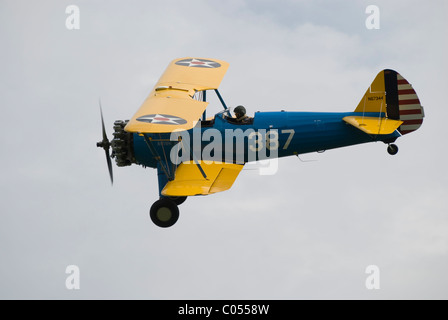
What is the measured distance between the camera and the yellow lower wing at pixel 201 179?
2017cm

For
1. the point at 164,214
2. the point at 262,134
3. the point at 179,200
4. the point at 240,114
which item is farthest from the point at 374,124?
the point at 164,214

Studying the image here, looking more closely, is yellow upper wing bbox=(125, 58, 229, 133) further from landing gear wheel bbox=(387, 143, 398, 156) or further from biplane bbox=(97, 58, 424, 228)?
landing gear wheel bbox=(387, 143, 398, 156)

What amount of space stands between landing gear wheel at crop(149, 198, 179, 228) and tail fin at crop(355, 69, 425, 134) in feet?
16.0

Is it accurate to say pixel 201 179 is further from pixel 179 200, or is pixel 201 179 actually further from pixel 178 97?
pixel 178 97

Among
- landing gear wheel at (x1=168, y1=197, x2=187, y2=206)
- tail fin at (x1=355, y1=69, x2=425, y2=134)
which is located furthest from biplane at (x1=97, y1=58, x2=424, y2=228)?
landing gear wheel at (x1=168, y1=197, x2=187, y2=206)

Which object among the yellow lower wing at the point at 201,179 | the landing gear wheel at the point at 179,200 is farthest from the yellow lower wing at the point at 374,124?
the landing gear wheel at the point at 179,200

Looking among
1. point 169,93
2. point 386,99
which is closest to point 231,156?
point 169,93

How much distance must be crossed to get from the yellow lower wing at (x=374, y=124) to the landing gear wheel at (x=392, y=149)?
44 cm

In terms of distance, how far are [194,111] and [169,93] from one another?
6.74 feet

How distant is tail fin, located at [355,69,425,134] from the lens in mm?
21844

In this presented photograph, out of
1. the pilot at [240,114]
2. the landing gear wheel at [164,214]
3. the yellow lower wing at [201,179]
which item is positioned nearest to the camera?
the yellow lower wing at [201,179]

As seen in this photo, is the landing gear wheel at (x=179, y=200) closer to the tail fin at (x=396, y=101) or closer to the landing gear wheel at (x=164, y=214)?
the landing gear wheel at (x=164, y=214)

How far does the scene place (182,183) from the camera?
20.6 m

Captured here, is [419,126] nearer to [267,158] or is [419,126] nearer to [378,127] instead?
[378,127]
